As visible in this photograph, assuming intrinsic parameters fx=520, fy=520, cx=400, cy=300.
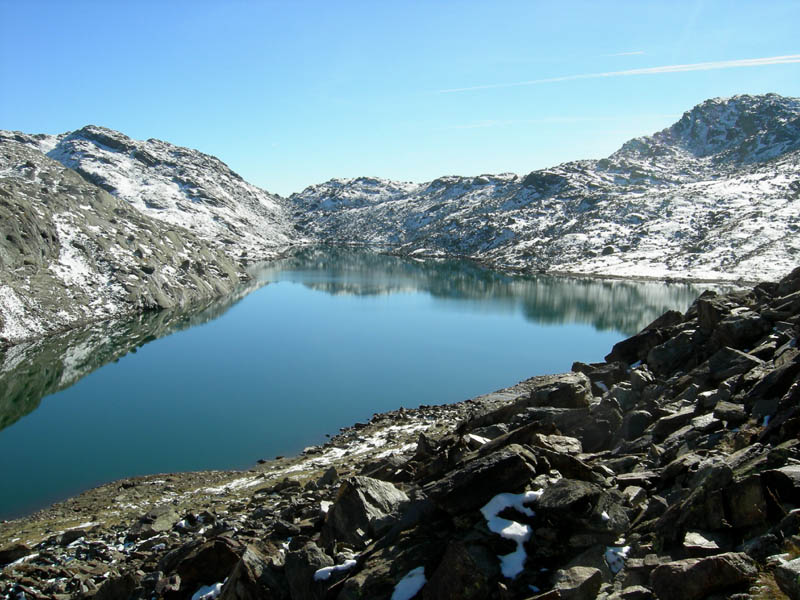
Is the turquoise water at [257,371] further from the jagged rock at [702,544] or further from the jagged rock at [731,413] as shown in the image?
the jagged rock at [702,544]

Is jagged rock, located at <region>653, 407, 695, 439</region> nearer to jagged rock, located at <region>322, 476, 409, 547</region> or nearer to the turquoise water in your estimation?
jagged rock, located at <region>322, 476, 409, 547</region>

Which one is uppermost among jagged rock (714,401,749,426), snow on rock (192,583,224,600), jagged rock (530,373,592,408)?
jagged rock (714,401,749,426)

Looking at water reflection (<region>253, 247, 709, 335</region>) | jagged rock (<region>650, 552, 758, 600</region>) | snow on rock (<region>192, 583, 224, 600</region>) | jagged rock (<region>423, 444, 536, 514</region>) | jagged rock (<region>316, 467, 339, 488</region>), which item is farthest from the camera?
water reflection (<region>253, 247, 709, 335</region>)

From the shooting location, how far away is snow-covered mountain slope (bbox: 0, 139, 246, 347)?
80.1m

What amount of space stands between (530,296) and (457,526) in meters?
120

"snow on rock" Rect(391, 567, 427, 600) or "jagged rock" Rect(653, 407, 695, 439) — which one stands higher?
"jagged rock" Rect(653, 407, 695, 439)

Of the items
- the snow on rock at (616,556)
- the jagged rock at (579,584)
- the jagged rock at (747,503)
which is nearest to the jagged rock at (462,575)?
the jagged rock at (579,584)

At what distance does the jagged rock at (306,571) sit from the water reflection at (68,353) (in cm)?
4765

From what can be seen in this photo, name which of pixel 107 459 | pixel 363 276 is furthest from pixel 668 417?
pixel 363 276

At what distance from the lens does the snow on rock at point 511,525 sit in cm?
1090

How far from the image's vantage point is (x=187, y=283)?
11738 centimetres

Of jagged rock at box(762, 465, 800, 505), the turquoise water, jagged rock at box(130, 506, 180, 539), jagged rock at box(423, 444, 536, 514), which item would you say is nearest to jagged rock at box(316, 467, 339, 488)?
jagged rock at box(130, 506, 180, 539)

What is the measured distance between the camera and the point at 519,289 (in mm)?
139750

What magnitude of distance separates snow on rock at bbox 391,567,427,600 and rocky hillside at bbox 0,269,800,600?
33 millimetres
